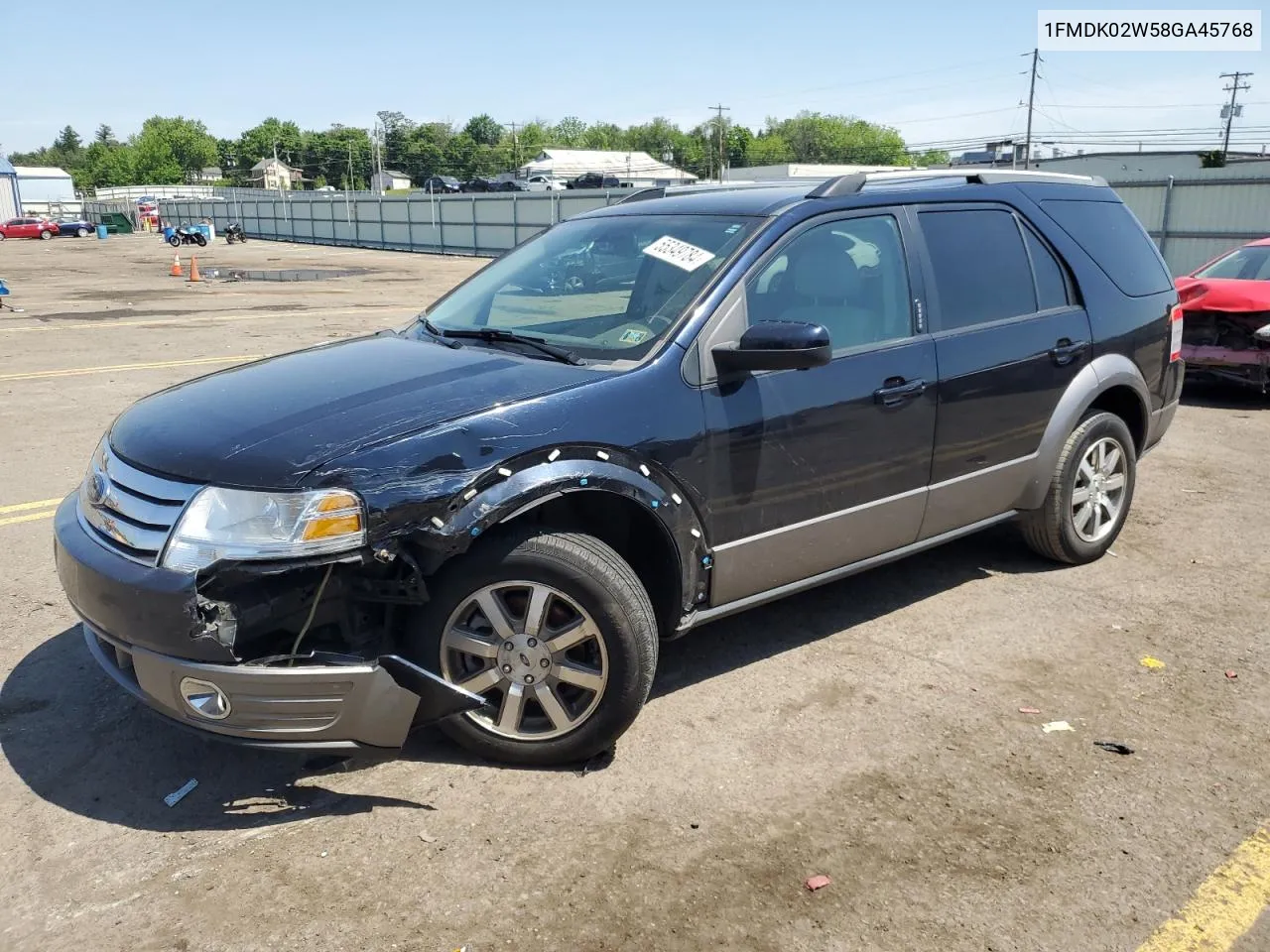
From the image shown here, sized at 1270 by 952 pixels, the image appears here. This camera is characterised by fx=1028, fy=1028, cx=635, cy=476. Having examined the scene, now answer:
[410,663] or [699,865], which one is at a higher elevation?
[410,663]

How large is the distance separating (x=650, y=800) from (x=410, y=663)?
0.86 m

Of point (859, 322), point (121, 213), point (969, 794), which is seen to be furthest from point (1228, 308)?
point (121, 213)

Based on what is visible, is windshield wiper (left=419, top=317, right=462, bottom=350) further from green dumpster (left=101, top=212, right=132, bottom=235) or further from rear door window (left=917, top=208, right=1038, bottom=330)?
green dumpster (left=101, top=212, right=132, bottom=235)

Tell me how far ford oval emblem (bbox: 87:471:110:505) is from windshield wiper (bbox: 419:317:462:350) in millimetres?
1281

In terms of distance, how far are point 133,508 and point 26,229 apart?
66.7m

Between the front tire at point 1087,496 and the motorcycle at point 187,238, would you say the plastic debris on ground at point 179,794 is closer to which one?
the front tire at point 1087,496

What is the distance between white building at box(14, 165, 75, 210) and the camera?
95062 mm

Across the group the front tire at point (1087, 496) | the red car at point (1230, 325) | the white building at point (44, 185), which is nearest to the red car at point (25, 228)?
the white building at point (44, 185)

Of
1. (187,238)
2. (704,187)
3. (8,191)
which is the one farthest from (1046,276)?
(8,191)

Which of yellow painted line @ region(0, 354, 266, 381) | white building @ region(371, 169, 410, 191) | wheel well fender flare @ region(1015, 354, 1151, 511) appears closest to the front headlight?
wheel well fender flare @ region(1015, 354, 1151, 511)

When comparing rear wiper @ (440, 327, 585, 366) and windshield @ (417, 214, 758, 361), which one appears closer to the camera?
rear wiper @ (440, 327, 585, 366)

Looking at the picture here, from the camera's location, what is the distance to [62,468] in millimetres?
6906

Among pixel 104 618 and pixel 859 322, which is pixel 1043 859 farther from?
pixel 104 618

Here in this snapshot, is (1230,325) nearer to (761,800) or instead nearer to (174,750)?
(761,800)
